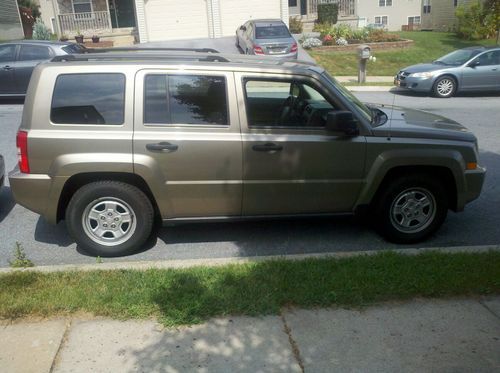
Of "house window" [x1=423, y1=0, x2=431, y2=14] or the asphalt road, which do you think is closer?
the asphalt road

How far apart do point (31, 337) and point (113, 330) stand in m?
0.55

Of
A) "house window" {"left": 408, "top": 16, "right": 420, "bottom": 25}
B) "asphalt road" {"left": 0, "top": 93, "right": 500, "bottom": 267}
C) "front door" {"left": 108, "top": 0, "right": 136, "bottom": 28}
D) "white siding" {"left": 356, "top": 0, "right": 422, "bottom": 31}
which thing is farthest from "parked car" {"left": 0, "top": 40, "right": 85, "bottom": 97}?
"house window" {"left": 408, "top": 16, "right": 420, "bottom": 25}

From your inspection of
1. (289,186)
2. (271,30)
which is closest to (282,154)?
(289,186)

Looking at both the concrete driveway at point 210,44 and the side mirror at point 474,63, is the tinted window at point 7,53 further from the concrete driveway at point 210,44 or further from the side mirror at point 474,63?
the side mirror at point 474,63

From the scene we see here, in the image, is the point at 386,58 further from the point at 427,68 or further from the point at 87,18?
the point at 87,18

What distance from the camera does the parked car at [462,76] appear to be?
599 inches

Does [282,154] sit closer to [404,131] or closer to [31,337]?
[404,131]

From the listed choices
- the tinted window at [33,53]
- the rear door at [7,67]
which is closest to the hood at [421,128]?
the tinted window at [33,53]

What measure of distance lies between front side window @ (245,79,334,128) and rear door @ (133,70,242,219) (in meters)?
0.21

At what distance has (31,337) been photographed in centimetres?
342

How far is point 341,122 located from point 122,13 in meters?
29.2

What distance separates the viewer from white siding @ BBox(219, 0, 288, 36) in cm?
2675

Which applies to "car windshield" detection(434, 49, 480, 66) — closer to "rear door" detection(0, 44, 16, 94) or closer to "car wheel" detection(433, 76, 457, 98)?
"car wheel" detection(433, 76, 457, 98)

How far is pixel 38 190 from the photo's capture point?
4.46 m
